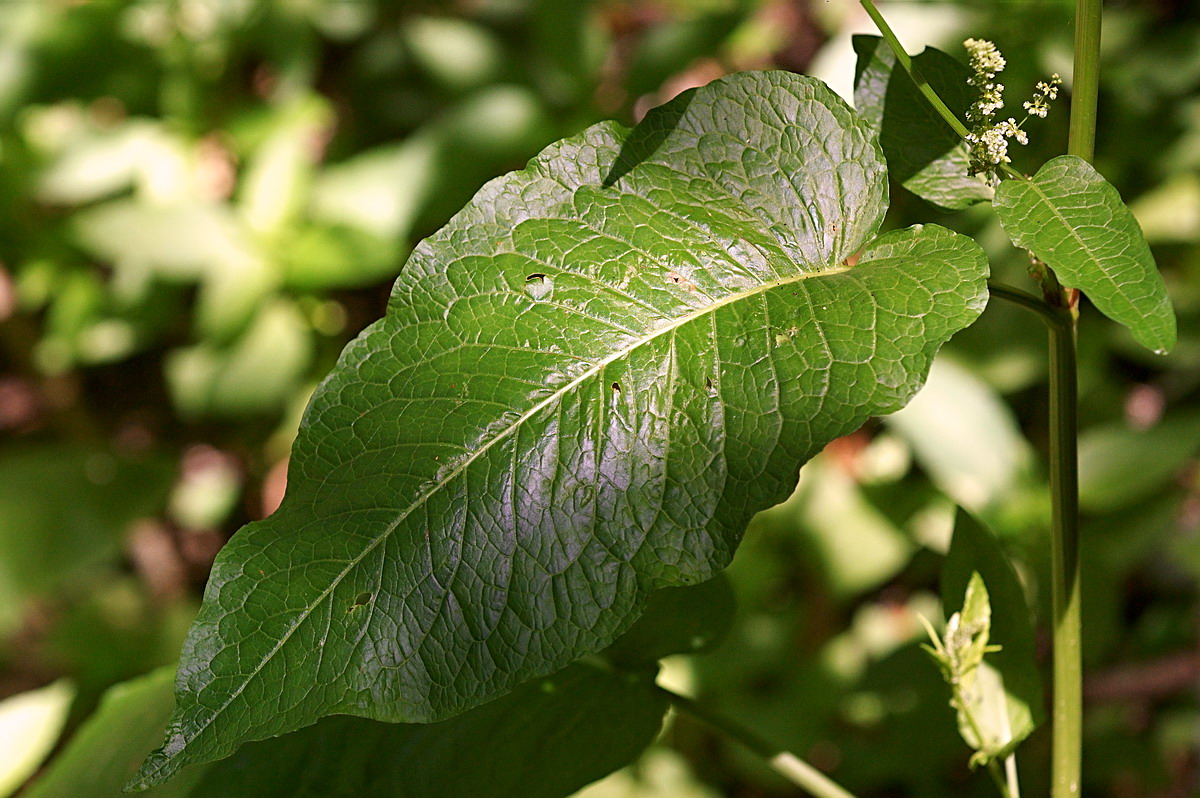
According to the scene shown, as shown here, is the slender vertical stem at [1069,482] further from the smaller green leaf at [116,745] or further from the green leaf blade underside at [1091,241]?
the smaller green leaf at [116,745]

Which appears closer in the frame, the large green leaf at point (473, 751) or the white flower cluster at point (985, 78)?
the white flower cluster at point (985, 78)

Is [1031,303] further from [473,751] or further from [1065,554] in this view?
[473,751]

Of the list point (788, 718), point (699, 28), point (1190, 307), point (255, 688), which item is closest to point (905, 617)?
point (788, 718)

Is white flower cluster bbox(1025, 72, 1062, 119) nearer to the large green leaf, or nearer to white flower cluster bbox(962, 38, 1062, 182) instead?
white flower cluster bbox(962, 38, 1062, 182)

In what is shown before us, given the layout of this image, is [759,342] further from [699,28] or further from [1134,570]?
[1134,570]

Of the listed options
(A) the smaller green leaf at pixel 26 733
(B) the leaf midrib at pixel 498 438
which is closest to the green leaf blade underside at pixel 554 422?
(B) the leaf midrib at pixel 498 438

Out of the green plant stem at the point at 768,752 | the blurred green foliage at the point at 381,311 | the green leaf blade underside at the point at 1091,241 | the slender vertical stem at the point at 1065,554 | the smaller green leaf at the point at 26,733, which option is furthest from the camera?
the blurred green foliage at the point at 381,311

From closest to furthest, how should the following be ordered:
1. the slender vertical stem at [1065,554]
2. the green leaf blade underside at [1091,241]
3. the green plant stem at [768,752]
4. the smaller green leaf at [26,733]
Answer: the green leaf blade underside at [1091,241] → the slender vertical stem at [1065,554] → the green plant stem at [768,752] → the smaller green leaf at [26,733]
